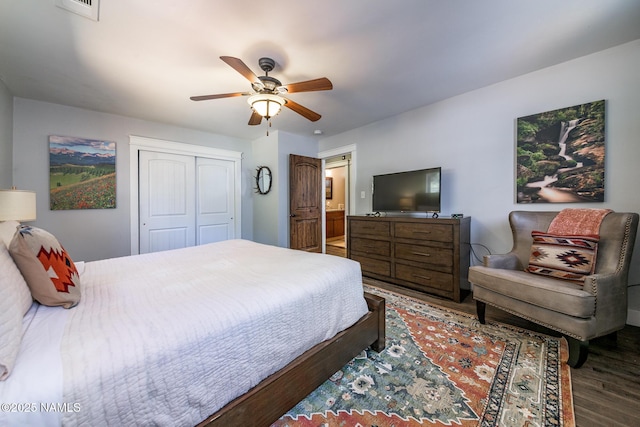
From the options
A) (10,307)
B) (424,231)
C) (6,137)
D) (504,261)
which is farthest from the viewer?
(424,231)

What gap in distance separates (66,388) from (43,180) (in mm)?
3683

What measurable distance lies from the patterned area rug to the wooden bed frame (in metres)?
0.12

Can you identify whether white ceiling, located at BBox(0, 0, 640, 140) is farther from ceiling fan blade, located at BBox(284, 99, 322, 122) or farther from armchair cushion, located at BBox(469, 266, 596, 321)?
armchair cushion, located at BBox(469, 266, 596, 321)

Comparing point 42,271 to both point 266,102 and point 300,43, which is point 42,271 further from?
point 300,43

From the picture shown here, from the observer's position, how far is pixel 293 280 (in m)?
→ 1.34

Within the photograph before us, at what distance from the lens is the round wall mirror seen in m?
4.38

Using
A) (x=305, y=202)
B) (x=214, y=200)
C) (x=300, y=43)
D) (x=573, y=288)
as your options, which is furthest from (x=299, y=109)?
(x=214, y=200)

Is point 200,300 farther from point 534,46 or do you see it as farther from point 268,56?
point 534,46

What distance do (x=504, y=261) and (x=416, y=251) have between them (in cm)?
88

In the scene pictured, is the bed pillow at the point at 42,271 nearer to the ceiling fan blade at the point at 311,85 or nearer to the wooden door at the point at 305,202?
the ceiling fan blade at the point at 311,85

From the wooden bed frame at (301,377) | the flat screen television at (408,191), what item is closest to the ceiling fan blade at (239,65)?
the wooden bed frame at (301,377)

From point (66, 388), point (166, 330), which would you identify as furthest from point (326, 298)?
point (66, 388)

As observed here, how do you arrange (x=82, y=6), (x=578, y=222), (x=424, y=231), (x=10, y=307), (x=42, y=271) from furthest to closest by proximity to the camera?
(x=424, y=231)
(x=578, y=222)
(x=82, y=6)
(x=42, y=271)
(x=10, y=307)

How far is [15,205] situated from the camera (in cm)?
188
